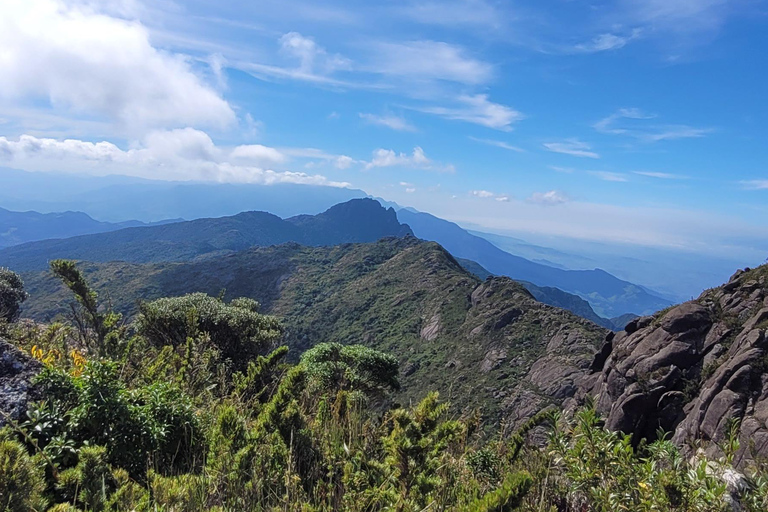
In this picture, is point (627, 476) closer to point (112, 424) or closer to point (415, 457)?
point (415, 457)

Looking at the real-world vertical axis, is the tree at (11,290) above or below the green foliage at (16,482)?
below

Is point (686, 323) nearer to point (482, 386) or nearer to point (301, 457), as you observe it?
point (482, 386)

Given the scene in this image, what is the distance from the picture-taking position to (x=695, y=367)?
26.1 m

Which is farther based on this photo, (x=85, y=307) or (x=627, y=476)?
(x=85, y=307)

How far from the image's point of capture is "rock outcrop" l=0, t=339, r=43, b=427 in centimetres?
264

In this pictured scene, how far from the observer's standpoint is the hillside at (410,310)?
149ft

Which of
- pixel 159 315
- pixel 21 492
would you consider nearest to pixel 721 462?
pixel 21 492

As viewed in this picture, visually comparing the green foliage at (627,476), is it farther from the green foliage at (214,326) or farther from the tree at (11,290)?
the tree at (11,290)

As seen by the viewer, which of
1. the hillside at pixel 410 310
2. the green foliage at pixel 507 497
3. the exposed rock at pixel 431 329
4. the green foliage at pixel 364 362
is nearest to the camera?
Answer: the green foliage at pixel 507 497

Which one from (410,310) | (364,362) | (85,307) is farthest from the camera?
(410,310)

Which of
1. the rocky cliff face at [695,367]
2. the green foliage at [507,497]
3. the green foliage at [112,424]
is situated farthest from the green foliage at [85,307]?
the rocky cliff face at [695,367]

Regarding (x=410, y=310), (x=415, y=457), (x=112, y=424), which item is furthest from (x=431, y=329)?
(x=415, y=457)

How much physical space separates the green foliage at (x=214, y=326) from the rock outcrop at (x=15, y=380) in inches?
464

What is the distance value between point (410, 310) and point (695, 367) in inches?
2031
